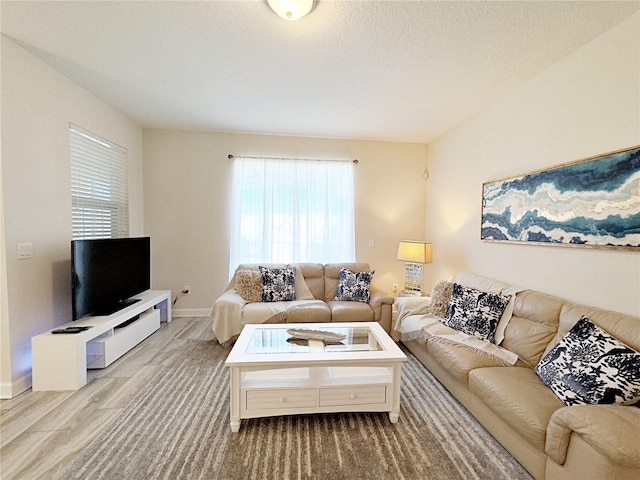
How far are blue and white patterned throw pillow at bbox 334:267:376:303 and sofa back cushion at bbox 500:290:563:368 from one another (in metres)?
1.55

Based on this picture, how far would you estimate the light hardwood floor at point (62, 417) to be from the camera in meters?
1.57

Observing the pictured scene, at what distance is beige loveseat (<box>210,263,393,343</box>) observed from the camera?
10.2 ft

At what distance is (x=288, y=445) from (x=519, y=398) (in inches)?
53.5

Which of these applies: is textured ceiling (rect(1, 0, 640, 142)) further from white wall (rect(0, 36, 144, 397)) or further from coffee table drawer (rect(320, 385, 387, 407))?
coffee table drawer (rect(320, 385, 387, 407))

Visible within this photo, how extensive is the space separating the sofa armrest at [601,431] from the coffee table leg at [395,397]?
31.6 inches

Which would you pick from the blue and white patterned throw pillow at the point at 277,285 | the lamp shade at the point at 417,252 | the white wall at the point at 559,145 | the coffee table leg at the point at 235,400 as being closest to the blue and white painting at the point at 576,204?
the white wall at the point at 559,145

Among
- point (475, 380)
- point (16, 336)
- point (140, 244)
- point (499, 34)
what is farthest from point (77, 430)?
point (499, 34)

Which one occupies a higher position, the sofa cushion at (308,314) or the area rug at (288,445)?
the sofa cushion at (308,314)

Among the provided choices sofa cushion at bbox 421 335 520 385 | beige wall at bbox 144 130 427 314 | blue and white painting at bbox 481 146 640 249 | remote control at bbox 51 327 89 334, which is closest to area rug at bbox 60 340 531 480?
sofa cushion at bbox 421 335 520 385

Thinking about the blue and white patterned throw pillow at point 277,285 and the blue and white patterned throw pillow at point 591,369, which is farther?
the blue and white patterned throw pillow at point 277,285

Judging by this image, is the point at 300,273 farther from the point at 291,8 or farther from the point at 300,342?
the point at 291,8

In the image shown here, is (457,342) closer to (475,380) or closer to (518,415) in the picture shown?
(475,380)

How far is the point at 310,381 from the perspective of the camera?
77.9 inches

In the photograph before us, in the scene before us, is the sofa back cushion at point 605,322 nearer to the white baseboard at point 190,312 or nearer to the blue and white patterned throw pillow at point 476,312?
the blue and white patterned throw pillow at point 476,312
